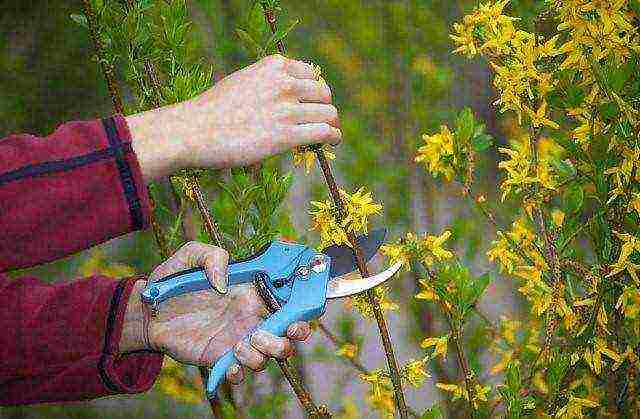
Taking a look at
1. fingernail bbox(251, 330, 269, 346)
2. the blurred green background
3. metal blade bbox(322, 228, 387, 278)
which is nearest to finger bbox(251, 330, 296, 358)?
fingernail bbox(251, 330, 269, 346)

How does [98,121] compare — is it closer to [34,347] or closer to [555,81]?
[34,347]

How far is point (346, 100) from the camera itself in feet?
5.61

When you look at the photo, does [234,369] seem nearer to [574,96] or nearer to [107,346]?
[107,346]

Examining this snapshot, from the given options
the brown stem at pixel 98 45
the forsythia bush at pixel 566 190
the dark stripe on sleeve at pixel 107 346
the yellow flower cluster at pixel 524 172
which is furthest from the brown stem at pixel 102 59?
the yellow flower cluster at pixel 524 172

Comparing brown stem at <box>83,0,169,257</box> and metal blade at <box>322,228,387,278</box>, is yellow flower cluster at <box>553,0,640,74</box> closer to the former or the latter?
metal blade at <box>322,228,387,278</box>

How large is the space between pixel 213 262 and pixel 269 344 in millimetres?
105

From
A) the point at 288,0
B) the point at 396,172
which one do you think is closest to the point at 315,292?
the point at 396,172

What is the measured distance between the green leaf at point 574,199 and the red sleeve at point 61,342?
0.52 meters

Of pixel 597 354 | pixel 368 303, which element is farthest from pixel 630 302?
pixel 368 303

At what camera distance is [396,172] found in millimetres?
1509

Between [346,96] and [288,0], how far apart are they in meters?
0.28

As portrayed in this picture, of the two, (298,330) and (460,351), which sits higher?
(298,330)

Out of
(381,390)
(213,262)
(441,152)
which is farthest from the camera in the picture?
(381,390)

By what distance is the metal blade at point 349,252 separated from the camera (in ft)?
2.82
